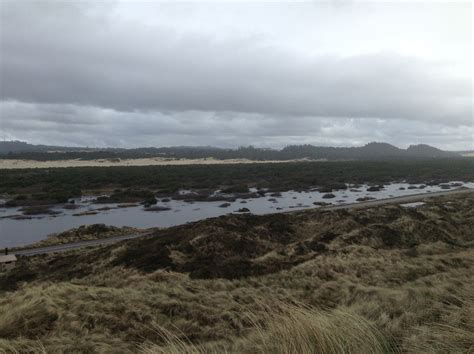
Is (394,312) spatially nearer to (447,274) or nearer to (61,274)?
(447,274)

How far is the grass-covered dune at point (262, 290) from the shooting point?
502 cm

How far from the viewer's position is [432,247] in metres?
18.9

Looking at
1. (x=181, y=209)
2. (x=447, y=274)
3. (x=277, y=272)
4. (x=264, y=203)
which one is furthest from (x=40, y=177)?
(x=447, y=274)

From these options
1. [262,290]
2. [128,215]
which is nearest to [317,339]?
[262,290]

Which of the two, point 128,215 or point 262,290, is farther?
point 128,215

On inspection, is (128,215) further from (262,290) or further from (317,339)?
(317,339)

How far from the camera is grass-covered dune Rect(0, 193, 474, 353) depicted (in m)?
5.02

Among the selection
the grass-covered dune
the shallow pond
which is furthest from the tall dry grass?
the shallow pond

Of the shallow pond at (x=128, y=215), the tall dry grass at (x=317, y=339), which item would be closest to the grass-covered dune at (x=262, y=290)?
the tall dry grass at (x=317, y=339)

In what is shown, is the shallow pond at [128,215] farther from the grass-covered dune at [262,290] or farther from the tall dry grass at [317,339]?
the tall dry grass at [317,339]

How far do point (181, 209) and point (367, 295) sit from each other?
3451 centimetres

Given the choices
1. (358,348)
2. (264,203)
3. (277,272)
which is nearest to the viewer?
(358,348)

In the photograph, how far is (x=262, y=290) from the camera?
13070mm

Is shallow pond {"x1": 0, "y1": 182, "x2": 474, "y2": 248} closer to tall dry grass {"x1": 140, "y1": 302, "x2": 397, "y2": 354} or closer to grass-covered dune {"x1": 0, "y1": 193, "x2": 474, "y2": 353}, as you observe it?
grass-covered dune {"x1": 0, "y1": 193, "x2": 474, "y2": 353}
